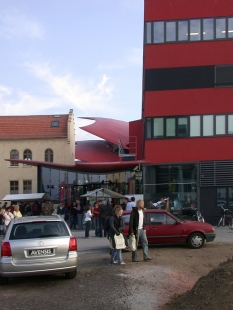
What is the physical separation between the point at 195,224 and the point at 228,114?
530 inches

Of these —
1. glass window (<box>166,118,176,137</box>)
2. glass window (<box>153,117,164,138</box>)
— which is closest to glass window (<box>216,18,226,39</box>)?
glass window (<box>166,118,176,137</box>)

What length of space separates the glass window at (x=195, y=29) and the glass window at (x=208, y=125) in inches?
182

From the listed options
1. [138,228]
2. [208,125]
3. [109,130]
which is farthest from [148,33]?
[109,130]

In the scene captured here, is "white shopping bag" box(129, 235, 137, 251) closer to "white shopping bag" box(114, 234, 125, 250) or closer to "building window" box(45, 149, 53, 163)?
"white shopping bag" box(114, 234, 125, 250)

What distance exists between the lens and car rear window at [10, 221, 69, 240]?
36.2ft

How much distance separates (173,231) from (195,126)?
13393 mm

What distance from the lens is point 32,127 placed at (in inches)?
2179

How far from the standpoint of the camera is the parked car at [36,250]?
10.6 meters

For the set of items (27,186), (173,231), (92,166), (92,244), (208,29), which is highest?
(208,29)

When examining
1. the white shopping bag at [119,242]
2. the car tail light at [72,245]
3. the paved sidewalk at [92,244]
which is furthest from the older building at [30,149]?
the car tail light at [72,245]

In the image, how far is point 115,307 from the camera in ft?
28.5

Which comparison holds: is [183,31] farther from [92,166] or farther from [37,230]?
[37,230]

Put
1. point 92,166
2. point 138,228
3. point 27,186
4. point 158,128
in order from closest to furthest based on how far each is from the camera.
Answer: point 138,228
point 158,128
point 92,166
point 27,186

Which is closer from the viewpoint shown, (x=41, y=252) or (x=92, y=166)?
(x=41, y=252)
